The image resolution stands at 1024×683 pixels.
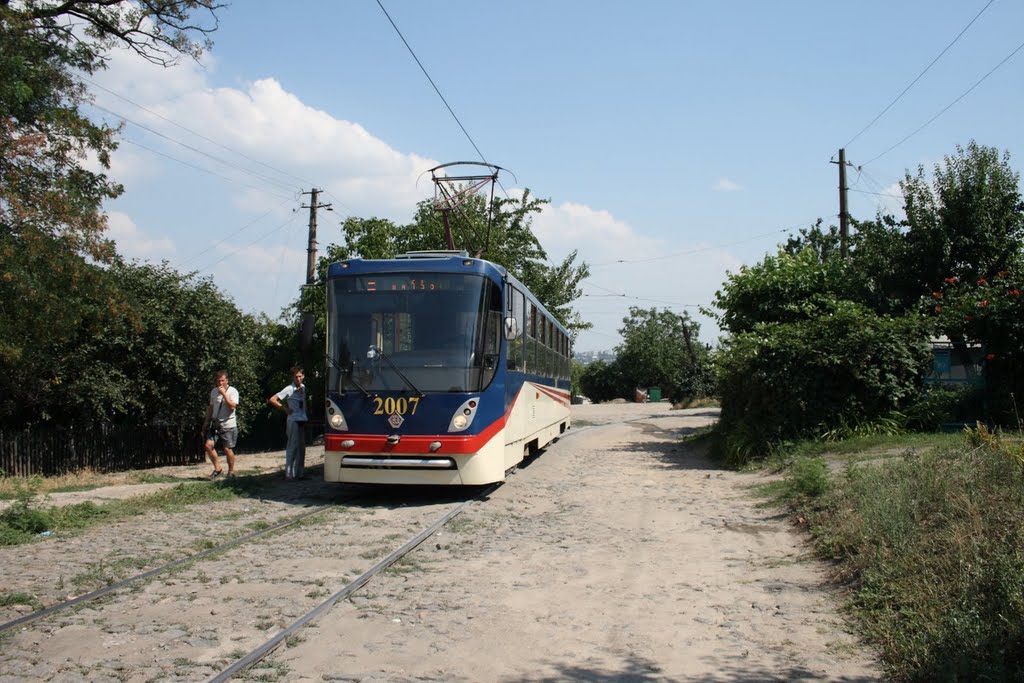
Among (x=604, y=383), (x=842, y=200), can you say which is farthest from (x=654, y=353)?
(x=842, y=200)

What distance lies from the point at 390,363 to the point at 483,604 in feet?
18.1

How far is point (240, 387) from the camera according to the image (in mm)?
24016

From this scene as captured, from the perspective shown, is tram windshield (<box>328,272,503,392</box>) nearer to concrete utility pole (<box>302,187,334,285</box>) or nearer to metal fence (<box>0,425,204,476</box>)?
metal fence (<box>0,425,204,476</box>)

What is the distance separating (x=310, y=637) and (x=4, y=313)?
12351 millimetres

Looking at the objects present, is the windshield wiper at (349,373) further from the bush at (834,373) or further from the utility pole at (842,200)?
the utility pole at (842,200)

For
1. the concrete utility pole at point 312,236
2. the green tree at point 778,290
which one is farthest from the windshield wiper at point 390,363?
the concrete utility pole at point 312,236

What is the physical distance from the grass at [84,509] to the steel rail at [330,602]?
143 inches

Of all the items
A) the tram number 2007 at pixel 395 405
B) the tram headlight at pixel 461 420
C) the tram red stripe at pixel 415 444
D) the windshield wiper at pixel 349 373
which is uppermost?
the windshield wiper at pixel 349 373

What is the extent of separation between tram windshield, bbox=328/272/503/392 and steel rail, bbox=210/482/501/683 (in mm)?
1848

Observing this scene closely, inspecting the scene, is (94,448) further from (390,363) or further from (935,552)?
(935,552)

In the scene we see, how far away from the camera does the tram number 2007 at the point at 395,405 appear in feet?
37.9

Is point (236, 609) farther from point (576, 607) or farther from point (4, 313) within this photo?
point (4, 313)

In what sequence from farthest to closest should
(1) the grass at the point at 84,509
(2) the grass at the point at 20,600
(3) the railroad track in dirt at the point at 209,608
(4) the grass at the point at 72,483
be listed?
(4) the grass at the point at 72,483 → (1) the grass at the point at 84,509 → (2) the grass at the point at 20,600 → (3) the railroad track in dirt at the point at 209,608

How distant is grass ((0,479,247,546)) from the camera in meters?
9.40
